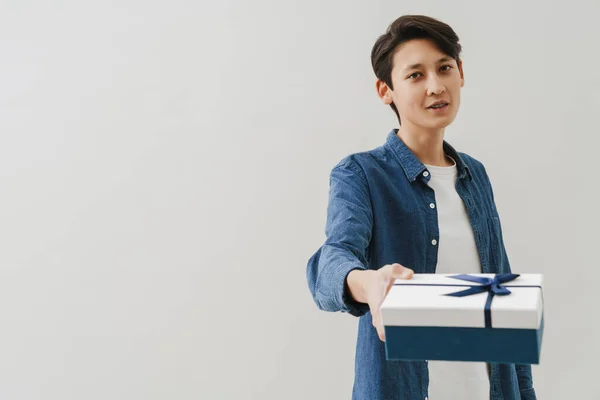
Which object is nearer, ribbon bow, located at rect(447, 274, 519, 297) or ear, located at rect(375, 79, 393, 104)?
ribbon bow, located at rect(447, 274, 519, 297)

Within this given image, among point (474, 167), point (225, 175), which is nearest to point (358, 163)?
point (474, 167)

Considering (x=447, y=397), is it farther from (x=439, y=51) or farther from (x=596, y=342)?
(x=596, y=342)

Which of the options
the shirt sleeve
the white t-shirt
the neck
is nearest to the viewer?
the shirt sleeve

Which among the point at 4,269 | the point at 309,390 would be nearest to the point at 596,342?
the point at 309,390

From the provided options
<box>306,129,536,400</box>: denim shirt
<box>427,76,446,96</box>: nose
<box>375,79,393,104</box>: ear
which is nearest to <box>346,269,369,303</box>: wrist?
<box>306,129,536,400</box>: denim shirt

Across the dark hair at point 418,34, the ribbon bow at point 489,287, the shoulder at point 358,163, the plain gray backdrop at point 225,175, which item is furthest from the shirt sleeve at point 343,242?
the plain gray backdrop at point 225,175

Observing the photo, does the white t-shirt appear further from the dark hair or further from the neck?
the dark hair

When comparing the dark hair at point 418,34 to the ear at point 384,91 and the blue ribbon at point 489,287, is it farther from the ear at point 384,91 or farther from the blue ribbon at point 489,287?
the blue ribbon at point 489,287

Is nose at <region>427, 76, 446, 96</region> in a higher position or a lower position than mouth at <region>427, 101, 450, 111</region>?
higher

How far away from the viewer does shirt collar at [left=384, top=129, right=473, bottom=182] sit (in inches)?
53.5

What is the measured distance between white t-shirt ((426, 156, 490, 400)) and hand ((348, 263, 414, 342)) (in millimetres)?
438

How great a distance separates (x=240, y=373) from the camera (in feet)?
8.69

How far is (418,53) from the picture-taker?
4.45ft

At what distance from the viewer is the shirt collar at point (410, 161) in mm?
1358
